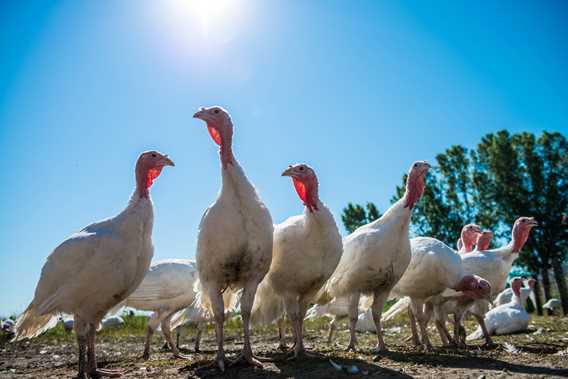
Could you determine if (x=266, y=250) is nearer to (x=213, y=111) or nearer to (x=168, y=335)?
(x=213, y=111)

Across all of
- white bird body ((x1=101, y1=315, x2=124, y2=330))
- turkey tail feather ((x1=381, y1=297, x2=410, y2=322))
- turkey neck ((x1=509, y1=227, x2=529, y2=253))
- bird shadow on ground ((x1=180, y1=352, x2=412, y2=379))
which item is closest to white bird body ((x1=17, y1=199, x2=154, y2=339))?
bird shadow on ground ((x1=180, y1=352, x2=412, y2=379))

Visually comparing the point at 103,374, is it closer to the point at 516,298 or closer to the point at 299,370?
the point at 299,370

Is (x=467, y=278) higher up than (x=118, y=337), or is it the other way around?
(x=467, y=278)

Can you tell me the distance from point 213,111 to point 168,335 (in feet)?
15.8

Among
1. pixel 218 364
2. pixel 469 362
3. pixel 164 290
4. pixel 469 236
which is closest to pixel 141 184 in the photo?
pixel 218 364

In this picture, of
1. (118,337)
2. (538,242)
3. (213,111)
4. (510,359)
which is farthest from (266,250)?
(538,242)

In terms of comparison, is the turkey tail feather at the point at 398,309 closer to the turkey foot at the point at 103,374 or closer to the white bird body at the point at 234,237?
the white bird body at the point at 234,237

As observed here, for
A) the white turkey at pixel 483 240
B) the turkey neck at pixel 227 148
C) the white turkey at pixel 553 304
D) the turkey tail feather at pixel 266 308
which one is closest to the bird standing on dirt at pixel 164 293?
the turkey tail feather at pixel 266 308

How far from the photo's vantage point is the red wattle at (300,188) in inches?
268

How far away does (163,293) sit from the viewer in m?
8.83

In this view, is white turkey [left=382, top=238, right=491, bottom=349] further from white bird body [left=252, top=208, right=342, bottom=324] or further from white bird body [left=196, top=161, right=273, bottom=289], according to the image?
white bird body [left=196, top=161, right=273, bottom=289]

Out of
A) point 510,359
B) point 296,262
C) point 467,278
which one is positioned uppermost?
point 296,262

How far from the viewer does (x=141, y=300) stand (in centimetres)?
875

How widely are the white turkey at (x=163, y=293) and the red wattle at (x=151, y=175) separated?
301 cm
